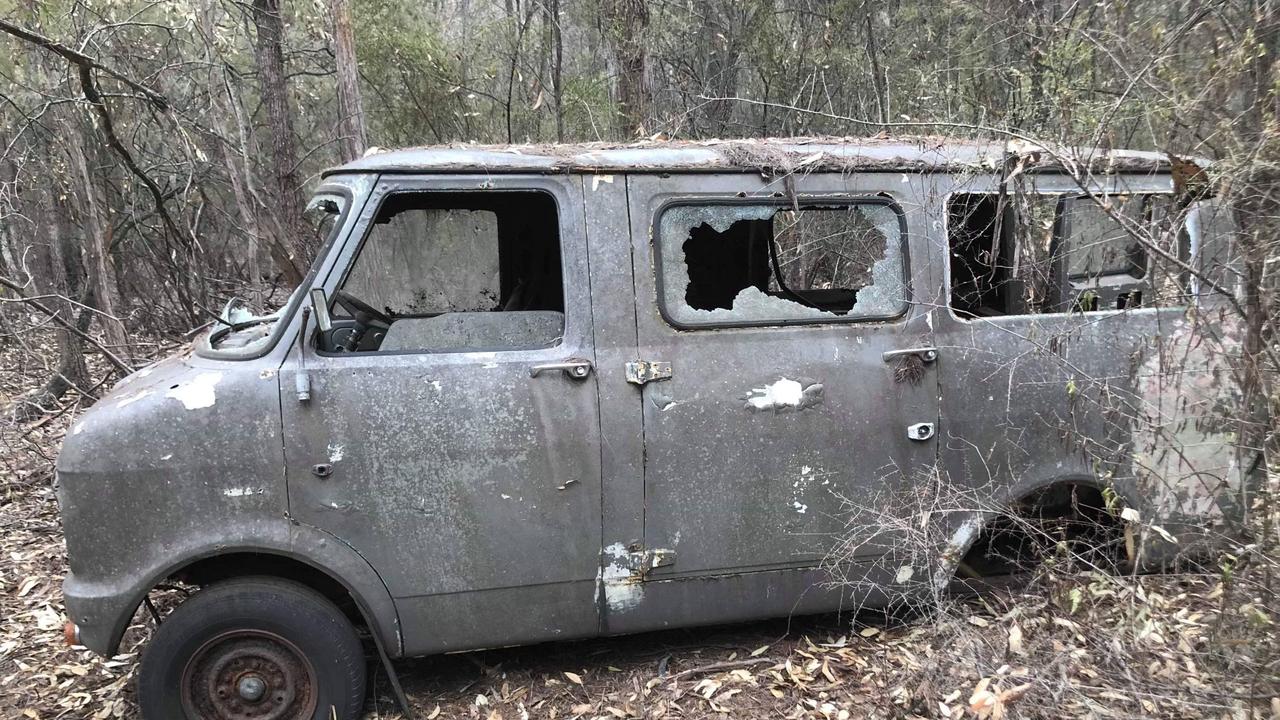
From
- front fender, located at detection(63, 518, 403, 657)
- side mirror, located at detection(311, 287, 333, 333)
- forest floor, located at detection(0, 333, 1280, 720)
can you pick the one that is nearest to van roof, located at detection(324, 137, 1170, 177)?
side mirror, located at detection(311, 287, 333, 333)

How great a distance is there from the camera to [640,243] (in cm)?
298

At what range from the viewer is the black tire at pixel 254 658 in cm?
279

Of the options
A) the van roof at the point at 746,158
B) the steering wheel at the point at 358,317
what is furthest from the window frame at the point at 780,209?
the steering wheel at the point at 358,317

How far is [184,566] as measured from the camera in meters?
2.75

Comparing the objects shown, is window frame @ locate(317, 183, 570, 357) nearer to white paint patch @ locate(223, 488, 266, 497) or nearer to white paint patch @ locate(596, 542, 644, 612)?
white paint patch @ locate(223, 488, 266, 497)

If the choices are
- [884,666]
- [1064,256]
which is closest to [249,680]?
[884,666]

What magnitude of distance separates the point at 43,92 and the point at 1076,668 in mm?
8115

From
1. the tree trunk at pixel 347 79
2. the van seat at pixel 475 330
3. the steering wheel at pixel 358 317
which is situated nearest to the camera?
the van seat at pixel 475 330

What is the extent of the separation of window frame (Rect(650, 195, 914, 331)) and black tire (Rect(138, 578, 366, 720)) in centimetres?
178

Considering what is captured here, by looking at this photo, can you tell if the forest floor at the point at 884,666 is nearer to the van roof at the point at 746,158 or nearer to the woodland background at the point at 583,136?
the woodland background at the point at 583,136

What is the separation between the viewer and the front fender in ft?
8.89

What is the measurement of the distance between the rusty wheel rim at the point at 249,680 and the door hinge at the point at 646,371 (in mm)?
1653

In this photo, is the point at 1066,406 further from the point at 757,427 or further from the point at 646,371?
the point at 646,371

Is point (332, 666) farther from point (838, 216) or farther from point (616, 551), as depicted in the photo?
point (838, 216)
